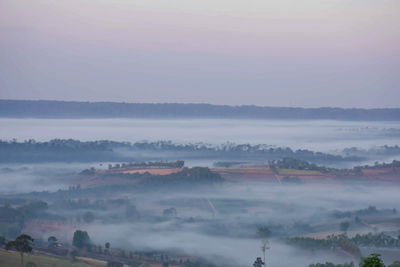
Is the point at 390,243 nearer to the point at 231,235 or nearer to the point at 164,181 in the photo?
the point at 231,235

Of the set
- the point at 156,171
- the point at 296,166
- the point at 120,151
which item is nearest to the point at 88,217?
the point at 156,171

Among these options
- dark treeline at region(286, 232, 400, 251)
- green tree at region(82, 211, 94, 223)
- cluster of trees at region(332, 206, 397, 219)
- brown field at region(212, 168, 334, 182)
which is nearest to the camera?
dark treeline at region(286, 232, 400, 251)

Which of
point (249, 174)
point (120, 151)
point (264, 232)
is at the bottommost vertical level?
point (264, 232)

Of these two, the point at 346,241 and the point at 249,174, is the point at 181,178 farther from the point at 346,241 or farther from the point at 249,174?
the point at 346,241

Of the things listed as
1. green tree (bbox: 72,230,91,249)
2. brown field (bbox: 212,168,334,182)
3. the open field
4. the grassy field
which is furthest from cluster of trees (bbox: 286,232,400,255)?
the open field

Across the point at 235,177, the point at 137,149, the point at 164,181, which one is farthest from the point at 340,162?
the point at 137,149

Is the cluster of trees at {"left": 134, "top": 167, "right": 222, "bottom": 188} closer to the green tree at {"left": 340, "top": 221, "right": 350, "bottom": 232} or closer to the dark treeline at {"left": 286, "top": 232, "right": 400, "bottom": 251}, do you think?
the green tree at {"left": 340, "top": 221, "right": 350, "bottom": 232}

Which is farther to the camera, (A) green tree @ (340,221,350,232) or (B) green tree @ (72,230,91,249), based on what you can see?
(A) green tree @ (340,221,350,232)

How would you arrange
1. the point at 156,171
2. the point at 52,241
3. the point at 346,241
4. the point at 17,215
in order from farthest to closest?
the point at 156,171
the point at 17,215
the point at 52,241
the point at 346,241
